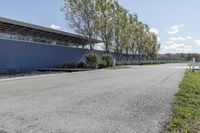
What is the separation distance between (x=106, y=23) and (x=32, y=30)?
14524 millimetres

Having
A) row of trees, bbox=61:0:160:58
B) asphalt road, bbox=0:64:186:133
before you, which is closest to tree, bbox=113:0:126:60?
row of trees, bbox=61:0:160:58

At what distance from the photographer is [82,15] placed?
33.7m

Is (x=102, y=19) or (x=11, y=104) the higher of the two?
(x=102, y=19)

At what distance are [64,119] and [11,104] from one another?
88.9 inches

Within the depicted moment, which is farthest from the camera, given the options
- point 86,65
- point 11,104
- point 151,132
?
point 86,65

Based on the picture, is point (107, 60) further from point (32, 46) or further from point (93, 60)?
point (32, 46)

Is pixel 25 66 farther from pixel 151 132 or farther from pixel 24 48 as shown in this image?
pixel 151 132

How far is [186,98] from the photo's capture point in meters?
8.21

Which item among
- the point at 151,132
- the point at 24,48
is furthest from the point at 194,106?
the point at 24,48

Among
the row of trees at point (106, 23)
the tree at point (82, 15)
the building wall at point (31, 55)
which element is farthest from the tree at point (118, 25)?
the building wall at point (31, 55)

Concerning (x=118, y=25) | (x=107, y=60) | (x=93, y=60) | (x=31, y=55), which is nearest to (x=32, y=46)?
(x=31, y=55)

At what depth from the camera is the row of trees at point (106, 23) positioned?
110ft

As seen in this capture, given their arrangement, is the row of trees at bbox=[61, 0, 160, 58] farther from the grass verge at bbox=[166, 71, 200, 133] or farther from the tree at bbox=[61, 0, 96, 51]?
the grass verge at bbox=[166, 71, 200, 133]

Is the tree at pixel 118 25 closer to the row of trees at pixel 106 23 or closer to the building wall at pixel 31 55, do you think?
the row of trees at pixel 106 23
